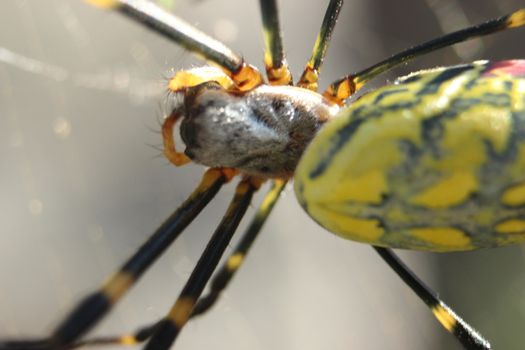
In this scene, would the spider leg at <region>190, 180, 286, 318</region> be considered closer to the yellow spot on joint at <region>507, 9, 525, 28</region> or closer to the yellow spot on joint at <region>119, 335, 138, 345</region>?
the yellow spot on joint at <region>119, 335, 138, 345</region>

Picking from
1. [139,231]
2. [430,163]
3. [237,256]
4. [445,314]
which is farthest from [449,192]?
[139,231]

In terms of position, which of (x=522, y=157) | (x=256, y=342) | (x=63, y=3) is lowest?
(x=256, y=342)

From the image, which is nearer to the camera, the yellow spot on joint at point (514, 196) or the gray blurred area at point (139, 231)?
the yellow spot on joint at point (514, 196)

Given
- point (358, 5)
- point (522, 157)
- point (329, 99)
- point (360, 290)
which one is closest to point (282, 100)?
point (329, 99)

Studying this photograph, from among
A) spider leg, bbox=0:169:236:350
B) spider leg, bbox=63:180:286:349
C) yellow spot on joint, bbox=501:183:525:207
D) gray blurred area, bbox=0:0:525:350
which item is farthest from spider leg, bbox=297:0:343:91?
gray blurred area, bbox=0:0:525:350

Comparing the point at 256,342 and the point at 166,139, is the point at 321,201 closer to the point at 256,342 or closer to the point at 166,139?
the point at 166,139

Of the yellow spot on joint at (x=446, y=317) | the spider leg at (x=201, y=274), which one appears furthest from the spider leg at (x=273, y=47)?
the yellow spot on joint at (x=446, y=317)

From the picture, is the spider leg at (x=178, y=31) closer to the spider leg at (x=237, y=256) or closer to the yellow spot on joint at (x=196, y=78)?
the yellow spot on joint at (x=196, y=78)
